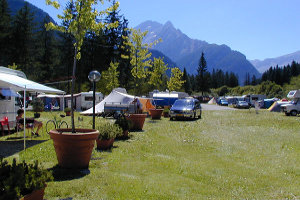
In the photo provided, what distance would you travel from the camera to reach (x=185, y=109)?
63.9 ft

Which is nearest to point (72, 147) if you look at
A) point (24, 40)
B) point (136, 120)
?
point (136, 120)

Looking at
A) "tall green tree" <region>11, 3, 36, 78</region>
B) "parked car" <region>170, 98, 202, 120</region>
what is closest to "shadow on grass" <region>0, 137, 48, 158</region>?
"parked car" <region>170, 98, 202, 120</region>

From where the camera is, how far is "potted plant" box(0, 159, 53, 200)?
2.68m

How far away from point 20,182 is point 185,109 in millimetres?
17088

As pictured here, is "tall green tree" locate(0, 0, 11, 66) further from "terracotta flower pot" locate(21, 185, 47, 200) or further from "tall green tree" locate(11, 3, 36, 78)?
"terracotta flower pot" locate(21, 185, 47, 200)

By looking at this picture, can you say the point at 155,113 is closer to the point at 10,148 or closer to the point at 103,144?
the point at 103,144

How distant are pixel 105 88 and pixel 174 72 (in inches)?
480

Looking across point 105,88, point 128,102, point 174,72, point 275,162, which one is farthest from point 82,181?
point 105,88

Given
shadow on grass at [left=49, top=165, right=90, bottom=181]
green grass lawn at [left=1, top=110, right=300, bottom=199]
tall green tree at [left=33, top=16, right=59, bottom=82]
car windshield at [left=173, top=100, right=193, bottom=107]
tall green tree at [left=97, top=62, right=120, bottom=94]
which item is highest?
tall green tree at [left=33, top=16, right=59, bottom=82]

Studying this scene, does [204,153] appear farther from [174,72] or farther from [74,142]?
[174,72]

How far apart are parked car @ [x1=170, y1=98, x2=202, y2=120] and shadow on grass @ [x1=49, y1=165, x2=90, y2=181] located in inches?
561

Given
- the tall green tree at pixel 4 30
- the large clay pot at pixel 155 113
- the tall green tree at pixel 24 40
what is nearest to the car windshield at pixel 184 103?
the large clay pot at pixel 155 113

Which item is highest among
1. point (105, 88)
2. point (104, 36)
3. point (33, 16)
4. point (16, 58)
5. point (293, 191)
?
point (33, 16)

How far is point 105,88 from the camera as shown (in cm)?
4256
